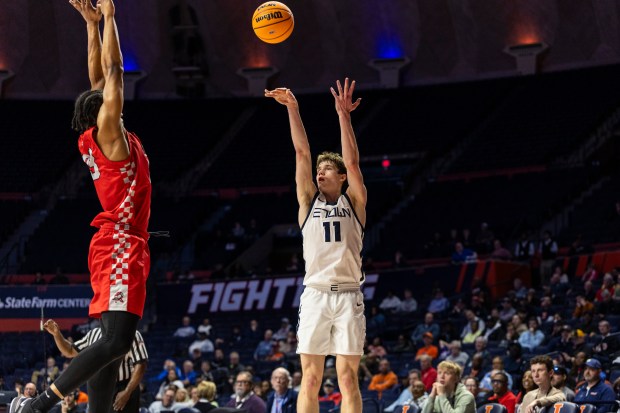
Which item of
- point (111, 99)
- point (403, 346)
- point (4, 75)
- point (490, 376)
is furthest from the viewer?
point (4, 75)

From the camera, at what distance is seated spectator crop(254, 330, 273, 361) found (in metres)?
23.4

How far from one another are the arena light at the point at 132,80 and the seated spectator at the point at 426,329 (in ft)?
64.3

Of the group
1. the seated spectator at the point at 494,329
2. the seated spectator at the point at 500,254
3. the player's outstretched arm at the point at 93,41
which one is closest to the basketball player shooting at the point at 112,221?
the player's outstretched arm at the point at 93,41

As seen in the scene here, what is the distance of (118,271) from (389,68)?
3182 cm

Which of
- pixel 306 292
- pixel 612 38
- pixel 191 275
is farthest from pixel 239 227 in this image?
pixel 306 292

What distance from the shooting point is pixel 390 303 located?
1000 inches

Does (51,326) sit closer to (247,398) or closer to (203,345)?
(247,398)

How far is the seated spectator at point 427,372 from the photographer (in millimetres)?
18016

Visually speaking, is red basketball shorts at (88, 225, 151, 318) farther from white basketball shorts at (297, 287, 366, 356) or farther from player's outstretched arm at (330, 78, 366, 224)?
player's outstretched arm at (330, 78, 366, 224)

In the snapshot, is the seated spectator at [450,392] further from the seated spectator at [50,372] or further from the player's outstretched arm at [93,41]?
the seated spectator at [50,372]

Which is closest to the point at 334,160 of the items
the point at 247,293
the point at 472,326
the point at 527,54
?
the point at 472,326

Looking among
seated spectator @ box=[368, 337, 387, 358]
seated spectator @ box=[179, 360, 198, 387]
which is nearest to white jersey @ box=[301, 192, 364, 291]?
seated spectator @ box=[368, 337, 387, 358]

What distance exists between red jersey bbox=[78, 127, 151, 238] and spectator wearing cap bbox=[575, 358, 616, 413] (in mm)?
8622

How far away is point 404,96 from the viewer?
1494 inches
